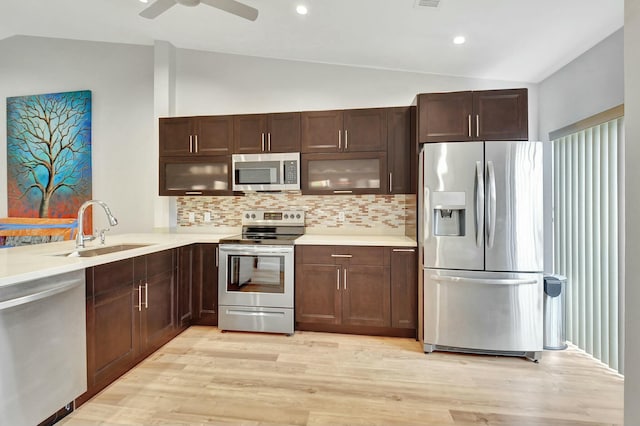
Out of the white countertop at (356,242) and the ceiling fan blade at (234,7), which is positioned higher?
the ceiling fan blade at (234,7)

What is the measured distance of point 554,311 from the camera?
8.73 ft

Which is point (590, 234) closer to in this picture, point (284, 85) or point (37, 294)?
point (284, 85)

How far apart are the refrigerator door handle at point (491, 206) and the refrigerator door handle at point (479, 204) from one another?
6 cm

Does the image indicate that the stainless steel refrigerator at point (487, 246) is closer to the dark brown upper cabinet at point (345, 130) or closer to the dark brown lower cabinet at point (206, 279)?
the dark brown upper cabinet at point (345, 130)

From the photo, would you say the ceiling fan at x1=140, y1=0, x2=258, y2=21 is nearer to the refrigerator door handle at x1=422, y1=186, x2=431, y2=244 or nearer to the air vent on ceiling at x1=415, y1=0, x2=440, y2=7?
the air vent on ceiling at x1=415, y1=0, x2=440, y2=7

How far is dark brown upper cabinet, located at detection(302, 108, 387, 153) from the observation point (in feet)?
10.3

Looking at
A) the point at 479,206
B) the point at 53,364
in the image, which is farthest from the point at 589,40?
the point at 53,364

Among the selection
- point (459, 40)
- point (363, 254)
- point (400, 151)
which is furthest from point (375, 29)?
point (363, 254)

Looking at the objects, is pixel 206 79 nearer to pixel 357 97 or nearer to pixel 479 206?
pixel 357 97

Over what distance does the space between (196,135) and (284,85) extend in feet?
→ 3.70

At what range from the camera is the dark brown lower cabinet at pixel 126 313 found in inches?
77.1

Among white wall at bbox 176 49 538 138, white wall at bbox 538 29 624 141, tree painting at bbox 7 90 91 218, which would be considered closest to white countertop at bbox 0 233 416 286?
tree painting at bbox 7 90 91 218

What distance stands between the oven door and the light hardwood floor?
417 mm

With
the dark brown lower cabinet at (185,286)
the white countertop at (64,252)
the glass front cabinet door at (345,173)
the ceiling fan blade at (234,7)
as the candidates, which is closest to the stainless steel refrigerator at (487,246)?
the white countertop at (64,252)
